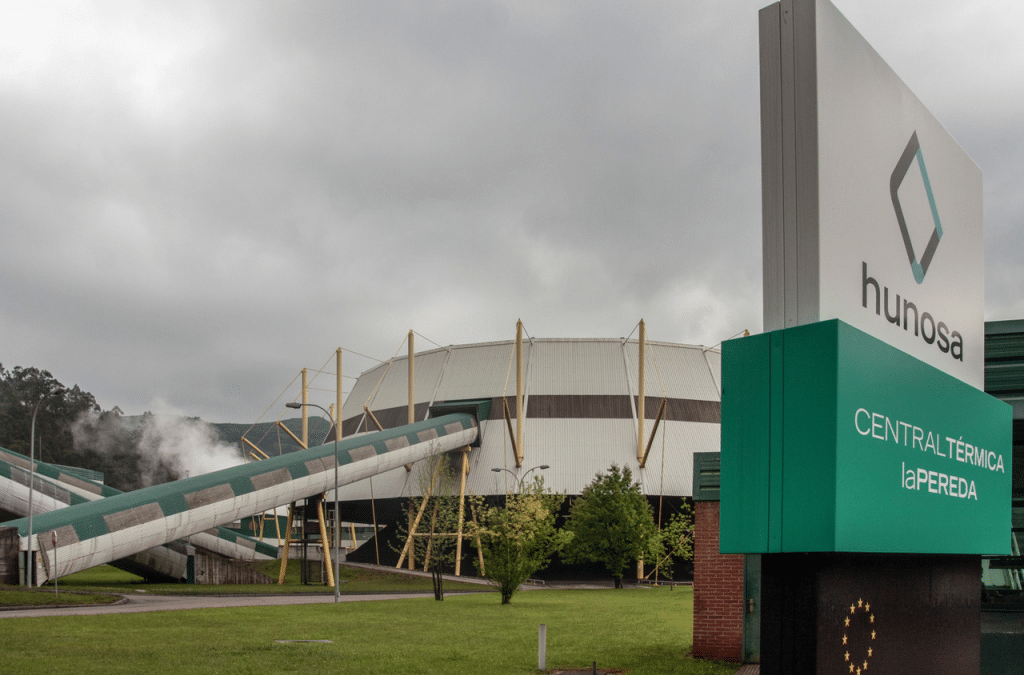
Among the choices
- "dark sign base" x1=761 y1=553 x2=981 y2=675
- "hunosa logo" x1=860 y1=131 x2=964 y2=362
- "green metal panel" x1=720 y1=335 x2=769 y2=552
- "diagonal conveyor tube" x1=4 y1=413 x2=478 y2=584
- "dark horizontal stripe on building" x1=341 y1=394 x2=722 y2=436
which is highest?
"dark horizontal stripe on building" x1=341 y1=394 x2=722 y2=436

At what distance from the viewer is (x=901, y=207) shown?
26.0ft

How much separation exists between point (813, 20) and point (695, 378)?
222 ft

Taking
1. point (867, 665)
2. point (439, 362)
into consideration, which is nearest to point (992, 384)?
point (867, 665)

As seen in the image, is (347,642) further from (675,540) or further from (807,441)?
(675,540)

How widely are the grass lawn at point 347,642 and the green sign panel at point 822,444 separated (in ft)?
33.6

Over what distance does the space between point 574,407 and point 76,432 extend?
77609 mm

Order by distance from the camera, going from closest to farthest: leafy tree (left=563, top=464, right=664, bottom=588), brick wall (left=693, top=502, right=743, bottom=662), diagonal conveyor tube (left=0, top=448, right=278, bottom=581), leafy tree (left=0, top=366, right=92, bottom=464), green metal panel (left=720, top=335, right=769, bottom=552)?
green metal panel (left=720, top=335, right=769, bottom=552), brick wall (left=693, top=502, right=743, bottom=662), diagonal conveyor tube (left=0, top=448, right=278, bottom=581), leafy tree (left=563, top=464, right=664, bottom=588), leafy tree (left=0, top=366, right=92, bottom=464)

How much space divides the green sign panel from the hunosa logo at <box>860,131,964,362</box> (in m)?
0.52

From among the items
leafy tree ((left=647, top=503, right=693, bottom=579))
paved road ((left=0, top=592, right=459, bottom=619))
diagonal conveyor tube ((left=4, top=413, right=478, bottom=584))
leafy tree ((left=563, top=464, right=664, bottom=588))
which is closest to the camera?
paved road ((left=0, top=592, right=459, bottom=619))

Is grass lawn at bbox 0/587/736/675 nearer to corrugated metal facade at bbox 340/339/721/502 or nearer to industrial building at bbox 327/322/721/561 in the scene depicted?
industrial building at bbox 327/322/721/561

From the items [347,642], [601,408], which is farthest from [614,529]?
[347,642]

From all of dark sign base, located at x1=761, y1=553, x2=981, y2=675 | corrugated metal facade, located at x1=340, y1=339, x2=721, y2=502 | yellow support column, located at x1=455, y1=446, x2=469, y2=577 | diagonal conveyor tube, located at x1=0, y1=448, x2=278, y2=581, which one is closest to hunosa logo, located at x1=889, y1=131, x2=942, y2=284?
dark sign base, located at x1=761, y1=553, x2=981, y2=675

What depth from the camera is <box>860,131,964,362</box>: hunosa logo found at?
743cm

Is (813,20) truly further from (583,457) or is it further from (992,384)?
(583,457)
